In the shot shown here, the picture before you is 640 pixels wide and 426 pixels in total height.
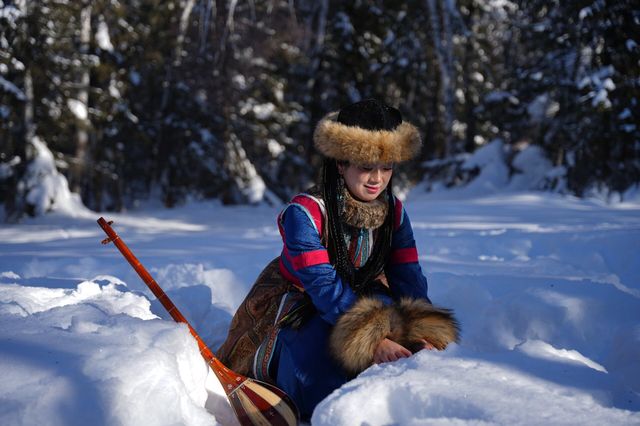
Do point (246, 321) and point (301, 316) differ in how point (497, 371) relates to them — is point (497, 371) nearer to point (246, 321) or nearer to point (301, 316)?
point (301, 316)

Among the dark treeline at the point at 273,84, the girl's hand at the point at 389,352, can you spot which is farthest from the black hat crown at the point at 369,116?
the dark treeline at the point at 273,84

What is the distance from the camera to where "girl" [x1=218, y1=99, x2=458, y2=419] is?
2.10m

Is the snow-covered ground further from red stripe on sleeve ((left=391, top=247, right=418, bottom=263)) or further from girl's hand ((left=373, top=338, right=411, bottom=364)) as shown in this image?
red stripe on sleeve ((left=391, top=247, right=418, bottom=263))

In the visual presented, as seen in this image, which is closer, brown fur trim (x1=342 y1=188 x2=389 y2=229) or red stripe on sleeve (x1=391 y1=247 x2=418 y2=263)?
brown fur trim (x1=342 y1=188 x2=389 y2=229)

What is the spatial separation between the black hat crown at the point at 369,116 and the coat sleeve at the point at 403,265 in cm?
44

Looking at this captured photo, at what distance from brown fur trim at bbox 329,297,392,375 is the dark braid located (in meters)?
0.32

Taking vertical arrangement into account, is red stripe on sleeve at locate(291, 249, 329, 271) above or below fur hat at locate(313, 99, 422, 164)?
below

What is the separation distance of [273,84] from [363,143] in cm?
1305

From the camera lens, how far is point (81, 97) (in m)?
12.2

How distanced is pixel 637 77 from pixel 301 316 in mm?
9460

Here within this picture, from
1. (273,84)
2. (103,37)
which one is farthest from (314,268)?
(273,84)

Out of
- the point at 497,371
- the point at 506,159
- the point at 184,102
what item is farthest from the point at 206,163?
the point at 497,371

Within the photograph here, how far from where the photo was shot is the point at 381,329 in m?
2.04

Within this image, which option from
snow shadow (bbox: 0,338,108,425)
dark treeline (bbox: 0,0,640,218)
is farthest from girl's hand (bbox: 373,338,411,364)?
dark treeline (bbox: 0,0,640,218)
